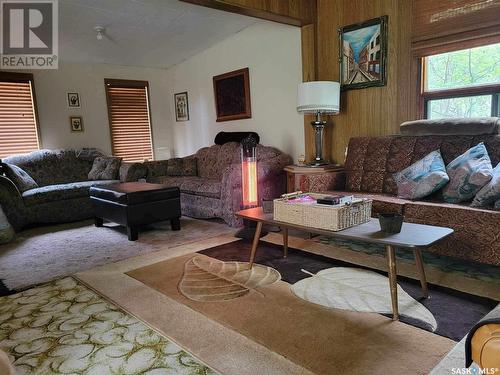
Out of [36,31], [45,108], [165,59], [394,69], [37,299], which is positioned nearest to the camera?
[37,299]

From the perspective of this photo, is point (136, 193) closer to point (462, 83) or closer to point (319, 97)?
point (319, 97)

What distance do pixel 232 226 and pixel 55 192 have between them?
225cm

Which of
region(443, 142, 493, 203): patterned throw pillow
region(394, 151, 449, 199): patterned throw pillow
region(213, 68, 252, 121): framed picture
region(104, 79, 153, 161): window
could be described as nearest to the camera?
region(443, 142, 493, 203): patterned throw pillow

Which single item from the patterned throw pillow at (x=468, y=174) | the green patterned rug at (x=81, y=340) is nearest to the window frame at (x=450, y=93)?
the patterned throw pillow at (x=468, y=174)

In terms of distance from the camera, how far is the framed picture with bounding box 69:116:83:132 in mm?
5492

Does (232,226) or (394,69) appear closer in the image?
(394,69)

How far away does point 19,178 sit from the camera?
443cm

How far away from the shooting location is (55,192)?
441 centimetres

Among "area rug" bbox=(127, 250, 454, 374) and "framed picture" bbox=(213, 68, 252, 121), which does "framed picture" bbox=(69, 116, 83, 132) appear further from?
"area rug" bbox=(127, 250, 454, 374)

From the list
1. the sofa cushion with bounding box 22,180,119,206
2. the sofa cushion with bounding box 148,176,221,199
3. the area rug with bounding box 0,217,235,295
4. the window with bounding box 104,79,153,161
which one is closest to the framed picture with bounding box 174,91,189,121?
the window with bounding box 104,79,153,161

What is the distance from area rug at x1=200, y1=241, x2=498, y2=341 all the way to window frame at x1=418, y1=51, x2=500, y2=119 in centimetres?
174

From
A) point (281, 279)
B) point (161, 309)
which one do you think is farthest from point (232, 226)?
point (161, 309)

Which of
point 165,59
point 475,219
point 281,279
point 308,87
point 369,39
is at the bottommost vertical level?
point 281,279

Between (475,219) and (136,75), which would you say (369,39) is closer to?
(475,219)
